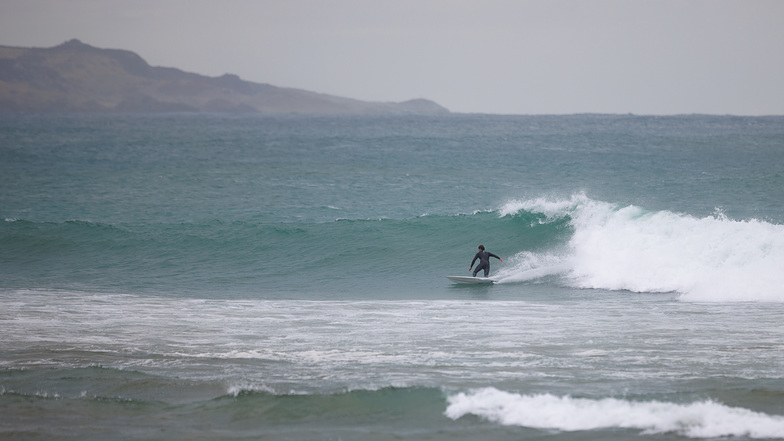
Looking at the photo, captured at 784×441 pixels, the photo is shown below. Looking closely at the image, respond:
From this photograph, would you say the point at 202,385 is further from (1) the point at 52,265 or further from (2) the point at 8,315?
(1) the point at 52,265

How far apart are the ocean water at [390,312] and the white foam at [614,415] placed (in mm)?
34

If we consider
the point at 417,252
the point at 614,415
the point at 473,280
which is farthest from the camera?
the point at 417,252

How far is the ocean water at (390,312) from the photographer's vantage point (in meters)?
8.66

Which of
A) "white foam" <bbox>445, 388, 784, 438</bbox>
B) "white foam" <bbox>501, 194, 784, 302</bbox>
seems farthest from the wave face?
"white foam" <bbox>445, 388, 784, 438</bbox>

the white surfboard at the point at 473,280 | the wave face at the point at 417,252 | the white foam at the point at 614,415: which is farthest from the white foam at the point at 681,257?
the white foam at the point at 614,415

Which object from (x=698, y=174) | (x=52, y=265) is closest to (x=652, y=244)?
(x=52, y=265)

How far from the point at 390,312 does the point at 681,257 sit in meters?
8.28

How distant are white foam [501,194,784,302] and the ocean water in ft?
0.22

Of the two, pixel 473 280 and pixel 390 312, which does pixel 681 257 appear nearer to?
pixel 473 280

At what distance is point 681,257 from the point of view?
18141mm

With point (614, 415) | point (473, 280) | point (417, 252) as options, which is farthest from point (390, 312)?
point (417, 252)

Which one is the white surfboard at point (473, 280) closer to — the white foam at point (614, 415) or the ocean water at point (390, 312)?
the ocean water at point (390, 312)

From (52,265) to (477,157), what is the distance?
3727 cm

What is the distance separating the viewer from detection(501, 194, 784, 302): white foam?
634 inches
